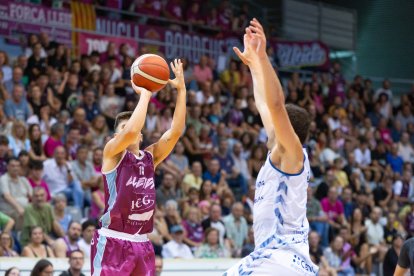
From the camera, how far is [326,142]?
1869cm

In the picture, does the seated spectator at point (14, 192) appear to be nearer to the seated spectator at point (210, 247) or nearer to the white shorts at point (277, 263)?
the seated spectator at point (210, 247)

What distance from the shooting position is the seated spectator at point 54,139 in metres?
13.7

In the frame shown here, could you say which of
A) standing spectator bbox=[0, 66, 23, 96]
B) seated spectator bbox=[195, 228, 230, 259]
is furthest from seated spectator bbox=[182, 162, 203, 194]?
standing spectator bbox=[0, 66, 23, 96]

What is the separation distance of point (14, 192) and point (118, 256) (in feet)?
18.4

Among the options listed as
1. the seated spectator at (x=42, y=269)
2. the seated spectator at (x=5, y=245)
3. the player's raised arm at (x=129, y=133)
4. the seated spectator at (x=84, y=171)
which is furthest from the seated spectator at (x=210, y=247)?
the player's raised arm at (x=129, y=133)

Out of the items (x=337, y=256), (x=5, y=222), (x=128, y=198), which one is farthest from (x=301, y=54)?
(x=128, y=198)

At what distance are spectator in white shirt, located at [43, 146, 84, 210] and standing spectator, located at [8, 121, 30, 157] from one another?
0.49m

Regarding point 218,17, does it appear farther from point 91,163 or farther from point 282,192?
point 282,192

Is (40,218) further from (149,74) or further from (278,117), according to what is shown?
(278,117)

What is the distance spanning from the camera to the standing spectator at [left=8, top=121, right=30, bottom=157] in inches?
522

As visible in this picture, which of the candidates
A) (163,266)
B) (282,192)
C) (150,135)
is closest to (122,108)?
(150,135)

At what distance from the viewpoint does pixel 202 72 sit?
18359 millimetres

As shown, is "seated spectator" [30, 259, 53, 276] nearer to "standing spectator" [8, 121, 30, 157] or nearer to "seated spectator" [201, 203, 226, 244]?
"standing spectator" [8, 121, 30, 157]

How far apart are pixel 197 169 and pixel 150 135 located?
104 cm
